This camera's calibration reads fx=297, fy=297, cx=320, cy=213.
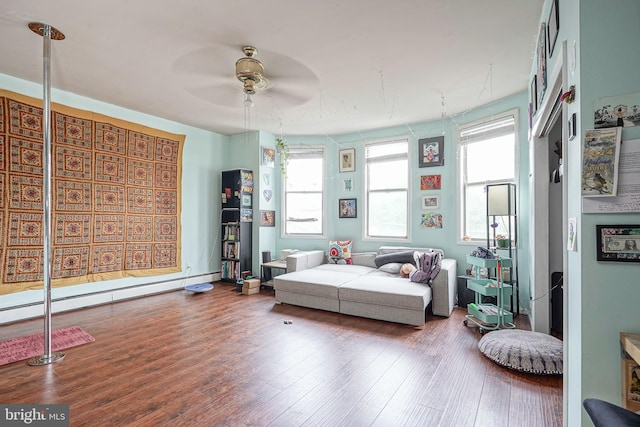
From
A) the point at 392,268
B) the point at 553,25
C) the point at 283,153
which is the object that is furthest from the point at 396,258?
the point at 553,25

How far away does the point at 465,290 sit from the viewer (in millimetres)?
3936

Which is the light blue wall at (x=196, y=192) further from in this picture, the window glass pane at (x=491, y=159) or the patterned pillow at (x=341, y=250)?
the window glass pane at (x=491, y=159)

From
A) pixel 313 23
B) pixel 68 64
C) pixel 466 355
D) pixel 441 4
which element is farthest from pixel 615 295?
pixel 68 64

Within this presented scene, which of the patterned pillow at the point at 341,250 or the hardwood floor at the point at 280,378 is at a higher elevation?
the patterned pillow at the point at 341,250

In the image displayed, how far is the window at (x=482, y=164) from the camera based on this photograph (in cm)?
385

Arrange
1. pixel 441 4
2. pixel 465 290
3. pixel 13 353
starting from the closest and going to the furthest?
pixel 441 4 < pixel 13 353 < pixel 465 290

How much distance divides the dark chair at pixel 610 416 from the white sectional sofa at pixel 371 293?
2338mm

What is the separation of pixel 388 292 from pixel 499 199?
1.64 meters

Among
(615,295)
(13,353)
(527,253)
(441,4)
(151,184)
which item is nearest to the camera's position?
(615,295)

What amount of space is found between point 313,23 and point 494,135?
115 inches

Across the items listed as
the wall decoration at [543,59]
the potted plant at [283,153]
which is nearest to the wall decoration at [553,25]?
the wall decoration at [543,59]

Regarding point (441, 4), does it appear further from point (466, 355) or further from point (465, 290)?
point (465, 290)

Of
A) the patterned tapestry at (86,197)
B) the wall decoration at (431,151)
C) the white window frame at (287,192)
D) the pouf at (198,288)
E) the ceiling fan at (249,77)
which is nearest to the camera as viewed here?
the ceiling fan at (249,77)

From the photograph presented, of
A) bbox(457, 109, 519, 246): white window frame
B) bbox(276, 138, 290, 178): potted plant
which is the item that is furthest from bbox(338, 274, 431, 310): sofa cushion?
bbox(276, 138, 290, 178): potted plant
